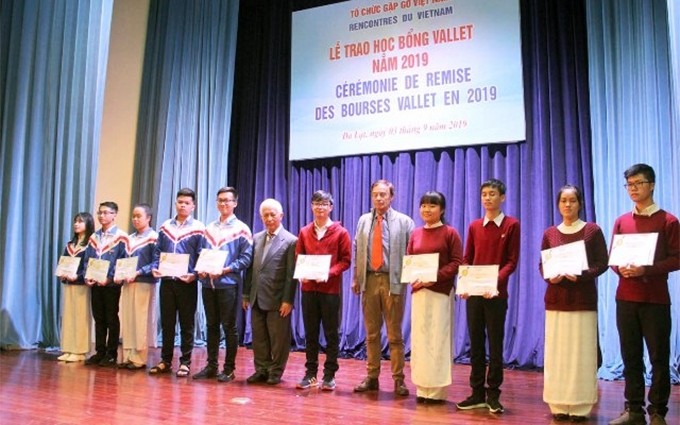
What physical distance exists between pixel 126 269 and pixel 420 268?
243 cm

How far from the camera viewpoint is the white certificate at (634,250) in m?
2.89

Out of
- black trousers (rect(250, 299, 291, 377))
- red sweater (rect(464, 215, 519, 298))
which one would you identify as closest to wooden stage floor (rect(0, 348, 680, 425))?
black trousers (rect(250, 299, 291, 377))

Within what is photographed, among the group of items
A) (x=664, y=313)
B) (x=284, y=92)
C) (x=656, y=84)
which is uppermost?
(x=284, y=92)

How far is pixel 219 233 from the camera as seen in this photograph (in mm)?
4352

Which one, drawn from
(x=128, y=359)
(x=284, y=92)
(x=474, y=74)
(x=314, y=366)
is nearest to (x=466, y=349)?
(x=314, y=366)

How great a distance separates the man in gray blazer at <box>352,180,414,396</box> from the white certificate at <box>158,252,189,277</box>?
1264 mm

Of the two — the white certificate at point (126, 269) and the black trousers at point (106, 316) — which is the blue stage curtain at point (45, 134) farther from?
the white certificate at point (126, 269)

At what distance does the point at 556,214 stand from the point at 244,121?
3.68 m

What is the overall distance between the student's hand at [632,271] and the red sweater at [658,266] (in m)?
0.03

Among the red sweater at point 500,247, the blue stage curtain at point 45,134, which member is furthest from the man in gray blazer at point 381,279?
the blue stage curtain at point 45,134

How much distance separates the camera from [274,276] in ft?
13.7

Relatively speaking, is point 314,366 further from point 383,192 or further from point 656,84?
point 656,84

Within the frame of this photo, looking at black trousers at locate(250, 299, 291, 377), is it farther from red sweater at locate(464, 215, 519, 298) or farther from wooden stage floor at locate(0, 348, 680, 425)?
red sweater at locate(464, 215, 519, 298)

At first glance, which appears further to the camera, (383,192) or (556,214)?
(556,214)
